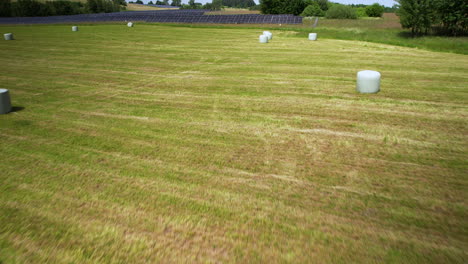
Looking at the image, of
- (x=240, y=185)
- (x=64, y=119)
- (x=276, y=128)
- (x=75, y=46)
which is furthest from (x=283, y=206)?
(x=75, y=46)

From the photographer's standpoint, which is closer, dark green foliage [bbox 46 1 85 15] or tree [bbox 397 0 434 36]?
tree [bbox 397 0 434 36]

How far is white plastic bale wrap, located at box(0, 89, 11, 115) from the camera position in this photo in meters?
9.47

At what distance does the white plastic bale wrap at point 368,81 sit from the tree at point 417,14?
29.1m

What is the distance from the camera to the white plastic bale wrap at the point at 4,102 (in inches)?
373

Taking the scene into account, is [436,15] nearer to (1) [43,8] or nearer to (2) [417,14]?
(2) [417,14]

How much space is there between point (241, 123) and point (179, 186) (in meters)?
3.54

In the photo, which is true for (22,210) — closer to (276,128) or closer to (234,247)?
(234,247)

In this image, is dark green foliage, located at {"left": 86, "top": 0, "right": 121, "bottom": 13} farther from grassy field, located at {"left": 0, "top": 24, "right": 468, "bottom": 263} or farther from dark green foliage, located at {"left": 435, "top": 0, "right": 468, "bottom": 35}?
grassy field, located at {"left": 0, "top": 24, "right": 468, "bottom": 263}

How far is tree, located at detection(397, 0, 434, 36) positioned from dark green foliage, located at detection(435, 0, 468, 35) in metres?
0.89

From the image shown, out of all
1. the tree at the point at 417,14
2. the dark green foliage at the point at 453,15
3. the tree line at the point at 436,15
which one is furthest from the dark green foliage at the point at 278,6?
the dark green foliage at the point at 453,15

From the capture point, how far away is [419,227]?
4570mm

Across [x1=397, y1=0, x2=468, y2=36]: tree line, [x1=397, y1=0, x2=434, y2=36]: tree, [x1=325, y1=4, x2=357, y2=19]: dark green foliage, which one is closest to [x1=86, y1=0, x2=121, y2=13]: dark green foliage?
[x1=325, y1=4, x2=357, y2=19]: dark green foliage

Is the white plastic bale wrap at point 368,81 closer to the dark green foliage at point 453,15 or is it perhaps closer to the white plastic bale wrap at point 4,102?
the white plastic bale wrap at point 4,102

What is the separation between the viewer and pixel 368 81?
11.0m
